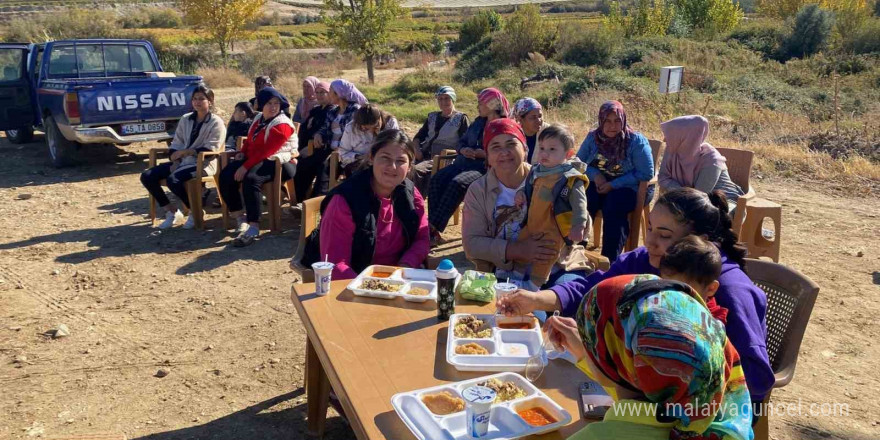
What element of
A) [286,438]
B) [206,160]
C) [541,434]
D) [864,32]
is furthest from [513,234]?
[864,32]

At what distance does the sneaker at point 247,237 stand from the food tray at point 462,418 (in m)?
4.52

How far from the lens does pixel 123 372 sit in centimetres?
379

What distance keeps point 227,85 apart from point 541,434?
22547mm

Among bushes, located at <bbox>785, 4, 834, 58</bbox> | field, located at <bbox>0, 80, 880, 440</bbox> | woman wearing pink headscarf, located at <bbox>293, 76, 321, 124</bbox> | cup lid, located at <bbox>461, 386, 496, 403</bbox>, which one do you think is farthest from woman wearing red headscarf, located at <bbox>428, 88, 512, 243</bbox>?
bushes, located at <bbox>785, 4, 834, 58</bbox>

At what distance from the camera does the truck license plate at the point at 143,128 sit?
8.79m

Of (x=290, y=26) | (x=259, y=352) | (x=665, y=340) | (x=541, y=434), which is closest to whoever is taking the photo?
(x=665, y=340)

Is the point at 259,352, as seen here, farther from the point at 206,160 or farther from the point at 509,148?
the point at 206,160

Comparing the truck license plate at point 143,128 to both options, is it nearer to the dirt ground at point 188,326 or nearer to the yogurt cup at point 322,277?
the dirt ground at point 188,326

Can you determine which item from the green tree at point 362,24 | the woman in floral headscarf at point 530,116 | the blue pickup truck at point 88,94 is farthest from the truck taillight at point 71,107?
the green tree at point 362,24

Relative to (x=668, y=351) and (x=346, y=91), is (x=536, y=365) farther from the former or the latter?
(x=346, y=91)

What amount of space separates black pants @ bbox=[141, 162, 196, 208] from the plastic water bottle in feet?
15.6

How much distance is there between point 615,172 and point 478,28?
3039cm

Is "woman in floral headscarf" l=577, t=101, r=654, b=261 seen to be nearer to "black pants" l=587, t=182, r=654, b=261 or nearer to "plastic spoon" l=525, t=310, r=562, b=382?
"black pants" l=587, t=182, r=654, b=261

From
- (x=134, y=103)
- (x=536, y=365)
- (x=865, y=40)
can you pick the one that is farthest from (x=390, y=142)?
(x=865, y=40)
